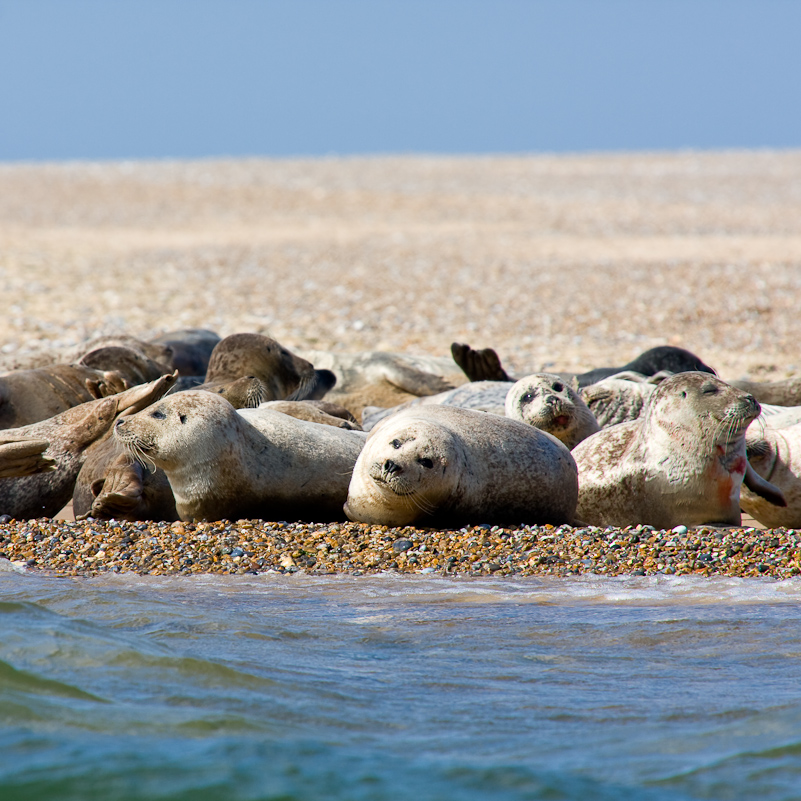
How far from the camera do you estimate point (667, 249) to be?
2341 centimetres

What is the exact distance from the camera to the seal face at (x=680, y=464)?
19.6 ft

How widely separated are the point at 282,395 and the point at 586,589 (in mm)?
4374

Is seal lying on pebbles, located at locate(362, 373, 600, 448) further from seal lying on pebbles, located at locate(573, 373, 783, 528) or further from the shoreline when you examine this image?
the shoreline

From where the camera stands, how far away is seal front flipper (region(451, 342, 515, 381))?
29.3ft

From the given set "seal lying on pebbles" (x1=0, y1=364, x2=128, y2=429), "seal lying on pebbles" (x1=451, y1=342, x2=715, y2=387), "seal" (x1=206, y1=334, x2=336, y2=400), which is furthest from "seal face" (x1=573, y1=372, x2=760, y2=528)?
"seal lying on pebbles" (x1=0, y1=364, x2=128, y2=429)

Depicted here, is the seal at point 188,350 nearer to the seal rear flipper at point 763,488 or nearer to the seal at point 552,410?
the seal at point 552,410

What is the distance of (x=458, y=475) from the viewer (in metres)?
5.87

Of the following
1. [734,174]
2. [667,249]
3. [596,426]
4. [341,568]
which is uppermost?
[734,174]

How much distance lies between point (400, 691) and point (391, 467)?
2.41m

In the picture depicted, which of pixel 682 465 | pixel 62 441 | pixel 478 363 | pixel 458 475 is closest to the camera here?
pixel 458 475

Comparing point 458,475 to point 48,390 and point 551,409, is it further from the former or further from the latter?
point 48,390

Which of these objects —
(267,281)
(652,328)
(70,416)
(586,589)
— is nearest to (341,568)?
(586,589)

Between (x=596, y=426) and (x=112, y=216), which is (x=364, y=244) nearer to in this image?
(x=112, y=216)

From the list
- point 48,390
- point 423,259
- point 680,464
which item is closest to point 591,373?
point 680,464
